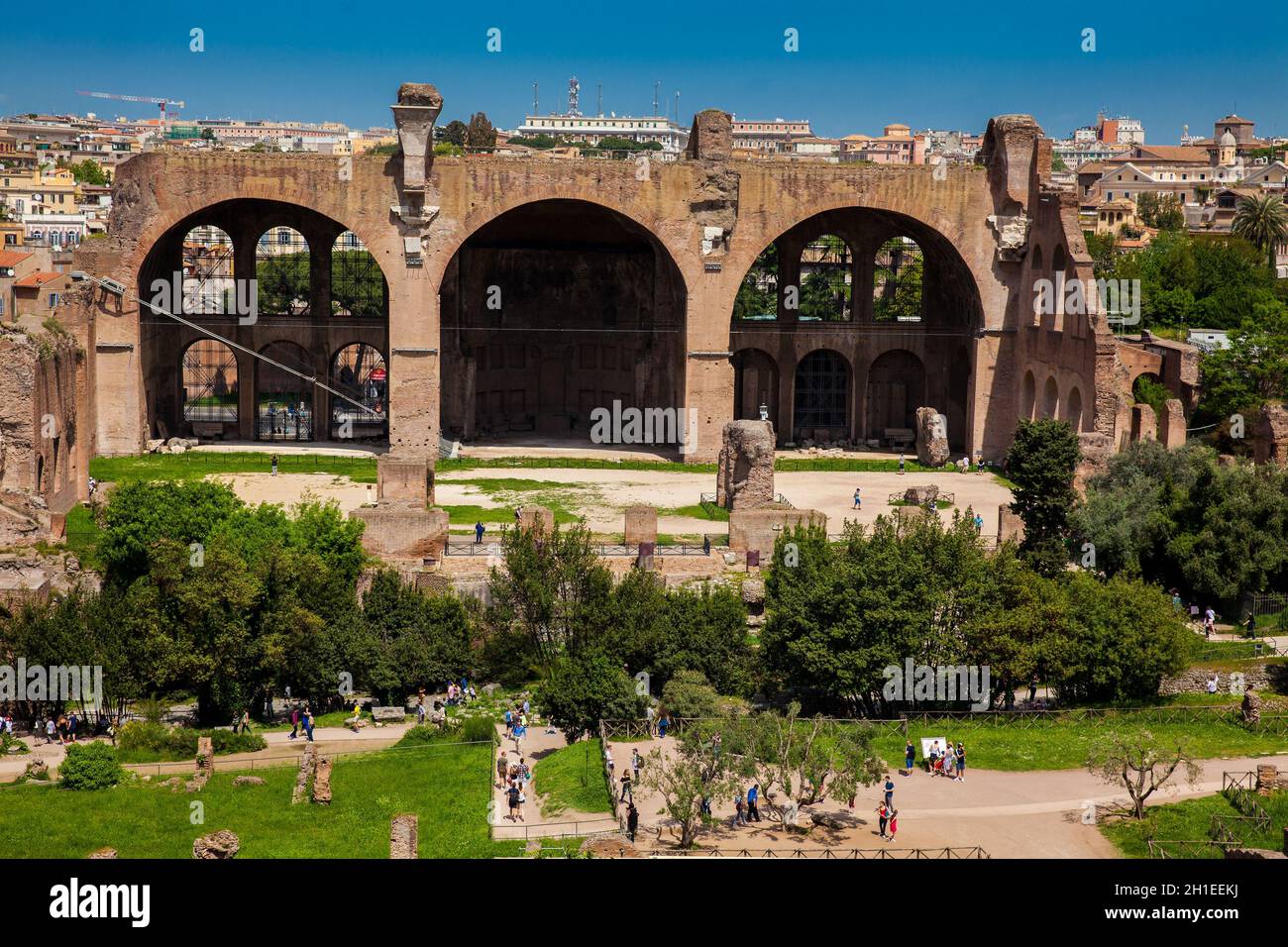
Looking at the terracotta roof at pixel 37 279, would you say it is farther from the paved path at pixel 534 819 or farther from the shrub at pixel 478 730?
the paved path at pixel 534 819

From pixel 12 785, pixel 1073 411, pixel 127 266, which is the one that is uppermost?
pixel 127 266

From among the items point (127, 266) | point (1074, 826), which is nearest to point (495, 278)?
point (127, 266)

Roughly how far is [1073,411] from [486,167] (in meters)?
19.4

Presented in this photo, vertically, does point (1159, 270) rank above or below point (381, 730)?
above

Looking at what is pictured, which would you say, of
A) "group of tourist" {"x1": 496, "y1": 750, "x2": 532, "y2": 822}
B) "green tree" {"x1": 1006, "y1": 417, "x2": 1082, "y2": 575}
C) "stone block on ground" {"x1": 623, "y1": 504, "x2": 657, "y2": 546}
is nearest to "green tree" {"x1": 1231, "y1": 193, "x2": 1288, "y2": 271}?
"green tree" {"x1": 1006, "y1": 417, "x2": 1082, "y2": 575}

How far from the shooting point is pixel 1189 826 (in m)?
27.2

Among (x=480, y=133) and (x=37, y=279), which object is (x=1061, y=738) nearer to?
(x=37, y=279)

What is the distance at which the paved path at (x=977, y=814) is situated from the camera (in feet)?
85.8

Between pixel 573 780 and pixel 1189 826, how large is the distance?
9.95 meters

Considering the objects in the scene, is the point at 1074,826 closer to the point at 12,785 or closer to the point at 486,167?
the point at 12,785

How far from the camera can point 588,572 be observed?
123 feet

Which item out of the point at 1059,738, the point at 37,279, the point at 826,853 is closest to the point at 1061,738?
the point at 1059,738

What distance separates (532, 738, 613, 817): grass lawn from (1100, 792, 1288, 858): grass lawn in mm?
7912

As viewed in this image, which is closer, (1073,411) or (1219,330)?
(1073,411)
